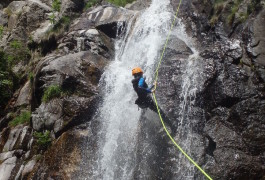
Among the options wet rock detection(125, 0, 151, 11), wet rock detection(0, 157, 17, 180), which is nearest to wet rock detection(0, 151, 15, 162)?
wet rock detection(0, 157, 17, 180)

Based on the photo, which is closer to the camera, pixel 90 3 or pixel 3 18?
pixel 90 3

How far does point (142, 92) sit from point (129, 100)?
4.89ft

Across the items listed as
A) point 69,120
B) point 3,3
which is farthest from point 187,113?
point 3,3

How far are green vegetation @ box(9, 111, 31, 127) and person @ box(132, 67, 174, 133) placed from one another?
18.9 ft

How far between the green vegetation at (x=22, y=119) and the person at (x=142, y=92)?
5747 mm

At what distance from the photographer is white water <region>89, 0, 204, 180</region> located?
349 inches

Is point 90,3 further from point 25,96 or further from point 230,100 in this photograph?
point 230,100

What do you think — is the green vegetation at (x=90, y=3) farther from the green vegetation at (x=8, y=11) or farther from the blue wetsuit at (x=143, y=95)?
the blue wetsuit at (x=143, y=95)

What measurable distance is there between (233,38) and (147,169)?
577 cm

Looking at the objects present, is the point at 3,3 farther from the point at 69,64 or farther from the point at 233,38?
the point at 233,38

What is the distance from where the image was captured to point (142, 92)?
30.0 feet

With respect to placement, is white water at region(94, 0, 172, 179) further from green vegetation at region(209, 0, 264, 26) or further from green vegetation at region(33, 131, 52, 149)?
green vegetation at region(209, 0, 264, 26)

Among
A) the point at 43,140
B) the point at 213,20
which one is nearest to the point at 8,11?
the point at 43,140

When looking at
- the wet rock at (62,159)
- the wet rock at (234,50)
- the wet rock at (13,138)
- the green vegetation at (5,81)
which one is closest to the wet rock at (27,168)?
the wet rock at (62,159)
